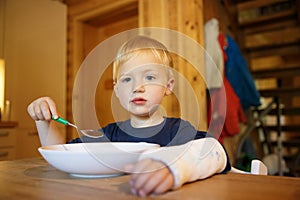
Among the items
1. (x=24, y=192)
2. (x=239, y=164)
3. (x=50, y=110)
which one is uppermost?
(x=50, y=110)

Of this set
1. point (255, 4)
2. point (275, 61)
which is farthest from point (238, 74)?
point (275, 61)

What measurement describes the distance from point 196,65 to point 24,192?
150cm

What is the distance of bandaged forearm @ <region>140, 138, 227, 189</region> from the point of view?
41 centimetres

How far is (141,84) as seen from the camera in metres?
0.84

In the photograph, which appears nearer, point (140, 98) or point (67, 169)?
point (67, 169)

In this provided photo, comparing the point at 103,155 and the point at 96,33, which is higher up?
the point at 96,33

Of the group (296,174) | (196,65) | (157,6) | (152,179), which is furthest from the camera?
(296,174)

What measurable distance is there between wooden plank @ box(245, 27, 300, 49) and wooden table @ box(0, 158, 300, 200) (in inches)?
A: 111

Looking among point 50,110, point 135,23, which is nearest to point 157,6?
point 135,23

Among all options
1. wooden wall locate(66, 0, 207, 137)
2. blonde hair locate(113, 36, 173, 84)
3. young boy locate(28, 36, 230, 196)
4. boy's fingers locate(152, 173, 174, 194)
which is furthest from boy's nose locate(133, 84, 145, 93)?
wooden wall locate(66, 0, 207, 137)

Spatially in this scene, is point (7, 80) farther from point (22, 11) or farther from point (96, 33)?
point (96, 33)

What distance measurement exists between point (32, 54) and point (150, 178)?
248 centimetres

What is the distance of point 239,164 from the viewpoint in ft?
7.49

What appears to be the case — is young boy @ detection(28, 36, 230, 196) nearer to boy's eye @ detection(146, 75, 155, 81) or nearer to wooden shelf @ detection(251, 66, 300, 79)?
boy's eye @ detection(146, 75, 155, 81)
